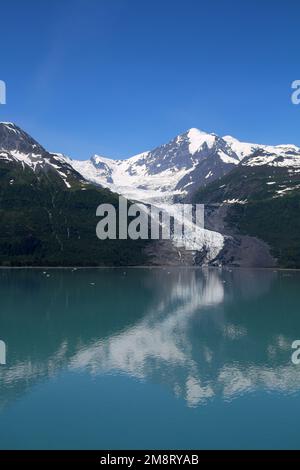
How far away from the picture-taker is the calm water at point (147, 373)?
44.9m

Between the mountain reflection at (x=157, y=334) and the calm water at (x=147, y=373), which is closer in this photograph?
the calm water at (x=147, y=373)

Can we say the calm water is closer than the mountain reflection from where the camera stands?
Yes

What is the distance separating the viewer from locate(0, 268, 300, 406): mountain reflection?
62.3 meters

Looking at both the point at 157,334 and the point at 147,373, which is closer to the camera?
the point at 147,373

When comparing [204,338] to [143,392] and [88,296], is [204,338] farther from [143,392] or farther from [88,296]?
[88,296]

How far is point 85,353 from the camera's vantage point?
74.6m

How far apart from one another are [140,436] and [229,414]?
35.3 feet

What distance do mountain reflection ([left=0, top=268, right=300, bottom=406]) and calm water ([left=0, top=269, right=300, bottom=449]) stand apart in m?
0.24

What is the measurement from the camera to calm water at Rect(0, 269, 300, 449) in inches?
1769

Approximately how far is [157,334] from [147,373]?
984 inches

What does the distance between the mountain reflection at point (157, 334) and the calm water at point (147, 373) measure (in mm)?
242

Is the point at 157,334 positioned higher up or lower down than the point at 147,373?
higher up

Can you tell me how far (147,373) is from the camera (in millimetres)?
64750

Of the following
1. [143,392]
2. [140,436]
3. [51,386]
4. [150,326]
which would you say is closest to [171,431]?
[140,436]
